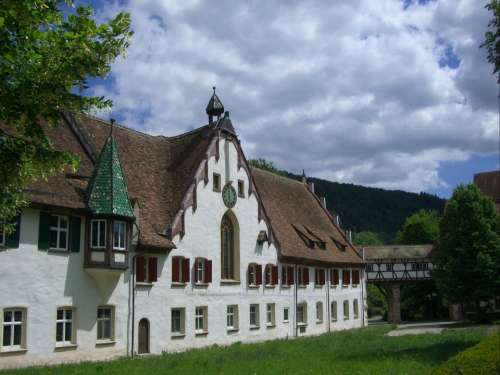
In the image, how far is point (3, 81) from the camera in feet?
38.7

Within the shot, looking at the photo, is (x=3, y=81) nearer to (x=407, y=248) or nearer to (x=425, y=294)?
(x=407, y=248)

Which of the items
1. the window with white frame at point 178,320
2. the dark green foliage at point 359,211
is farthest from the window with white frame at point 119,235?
the dark green foliage at point 359,211

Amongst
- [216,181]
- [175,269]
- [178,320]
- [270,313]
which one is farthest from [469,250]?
[175,269]

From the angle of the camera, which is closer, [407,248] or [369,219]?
[407,248]

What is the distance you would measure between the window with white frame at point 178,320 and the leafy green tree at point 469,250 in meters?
28.1

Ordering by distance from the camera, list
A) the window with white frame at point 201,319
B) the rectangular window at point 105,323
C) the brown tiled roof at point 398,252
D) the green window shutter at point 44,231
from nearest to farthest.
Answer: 1. the green window shutter at point 44,231
2. the rectangular window at point 105,323
3. the window with white frame at point 201,319
4. the brown tiled roof at point 398,252

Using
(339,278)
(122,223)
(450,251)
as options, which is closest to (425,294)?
(450,251)

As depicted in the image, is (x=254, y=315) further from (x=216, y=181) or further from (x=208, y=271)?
(x=216, y=181)

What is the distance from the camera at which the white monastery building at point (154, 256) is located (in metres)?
22.6

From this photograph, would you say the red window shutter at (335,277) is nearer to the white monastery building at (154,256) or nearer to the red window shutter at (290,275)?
the white monastery building at (154,256)

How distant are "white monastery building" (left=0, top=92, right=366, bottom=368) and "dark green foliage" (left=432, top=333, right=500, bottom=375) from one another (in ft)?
54.2

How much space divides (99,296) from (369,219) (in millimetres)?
172720

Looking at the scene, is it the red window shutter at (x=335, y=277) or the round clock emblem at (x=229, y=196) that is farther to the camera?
the red window shutter at (x=335, y=277)

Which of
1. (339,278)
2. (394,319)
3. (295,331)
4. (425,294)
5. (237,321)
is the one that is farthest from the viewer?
(425,294)
